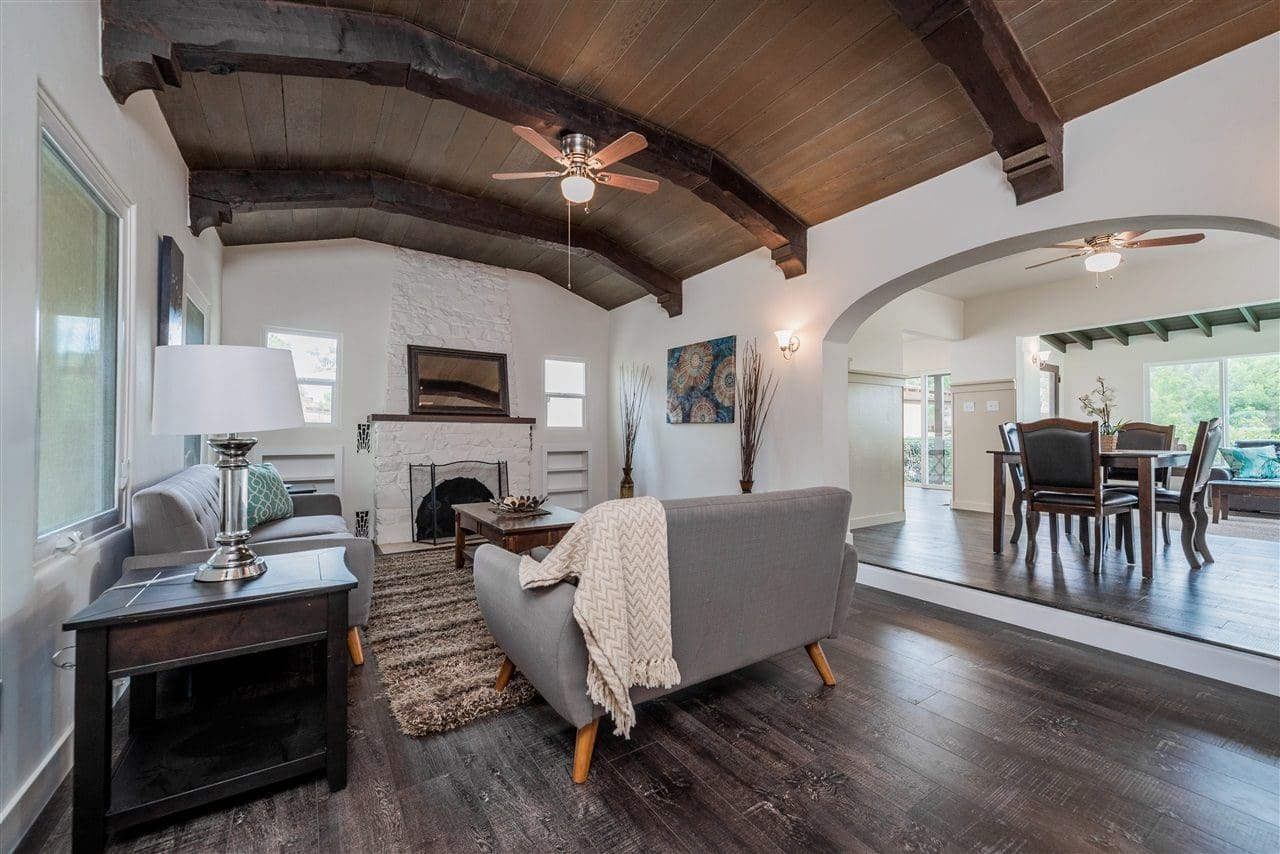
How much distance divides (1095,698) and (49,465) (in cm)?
399

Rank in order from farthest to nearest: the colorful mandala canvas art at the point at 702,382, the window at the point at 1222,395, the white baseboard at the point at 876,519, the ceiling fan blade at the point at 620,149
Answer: the window at the point at 1222,395 < the white baseboard at the point at 876,519 < the colorful mandala canvas art at the point at 702,382 < the ceiling fan blade at the point at 620,149

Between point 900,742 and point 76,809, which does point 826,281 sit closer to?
point 900,742

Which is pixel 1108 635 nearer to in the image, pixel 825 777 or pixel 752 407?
pixel 825 777

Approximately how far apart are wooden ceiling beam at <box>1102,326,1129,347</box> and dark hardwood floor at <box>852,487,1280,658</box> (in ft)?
11.0

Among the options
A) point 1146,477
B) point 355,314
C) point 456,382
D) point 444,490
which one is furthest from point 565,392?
point 1146,477

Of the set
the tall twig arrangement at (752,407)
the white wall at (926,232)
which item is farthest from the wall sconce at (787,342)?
the tall twig arrangement at (752,407)

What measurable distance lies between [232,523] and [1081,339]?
10.2 m

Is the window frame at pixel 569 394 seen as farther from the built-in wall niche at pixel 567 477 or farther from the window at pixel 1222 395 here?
the window at pixel 1222 395

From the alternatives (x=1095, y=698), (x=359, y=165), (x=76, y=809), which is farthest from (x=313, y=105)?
(x=1095, y=698)

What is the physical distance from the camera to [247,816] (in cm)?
152

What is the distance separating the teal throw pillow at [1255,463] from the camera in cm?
619

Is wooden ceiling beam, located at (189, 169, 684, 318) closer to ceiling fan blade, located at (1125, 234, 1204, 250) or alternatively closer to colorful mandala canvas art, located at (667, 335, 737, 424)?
colorful mandala canvas art, located at (667, 335, 737, 424)

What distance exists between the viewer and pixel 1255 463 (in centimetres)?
621

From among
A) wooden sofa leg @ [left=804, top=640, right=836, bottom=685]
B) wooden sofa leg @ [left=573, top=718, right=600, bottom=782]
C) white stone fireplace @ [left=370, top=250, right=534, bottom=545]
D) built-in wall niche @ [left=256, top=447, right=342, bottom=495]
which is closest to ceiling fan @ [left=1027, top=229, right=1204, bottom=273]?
wooden sofa leg @ [left=804, top=640, right=836, bottom=685]
